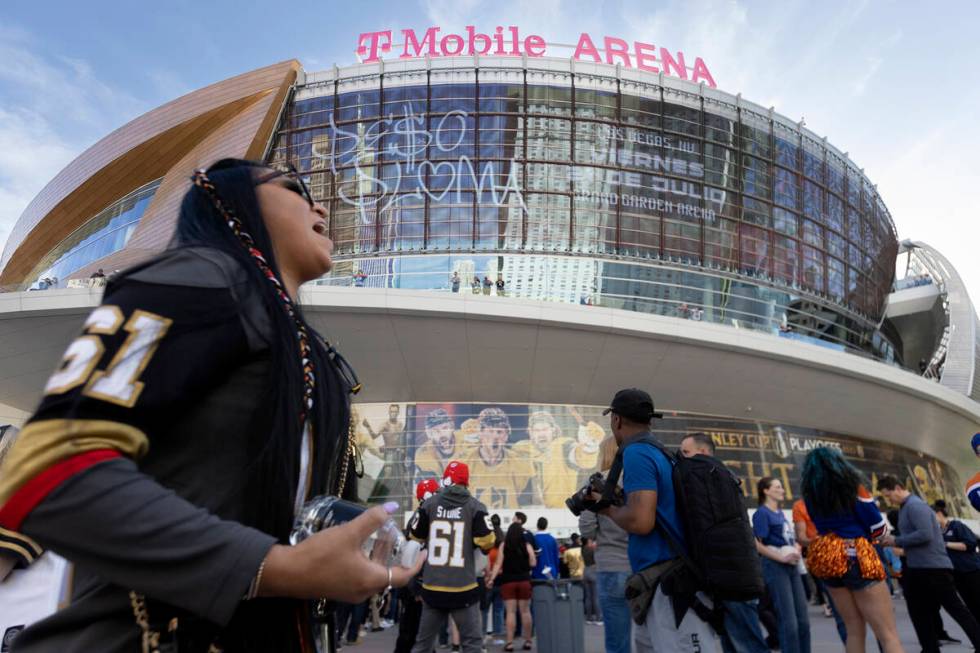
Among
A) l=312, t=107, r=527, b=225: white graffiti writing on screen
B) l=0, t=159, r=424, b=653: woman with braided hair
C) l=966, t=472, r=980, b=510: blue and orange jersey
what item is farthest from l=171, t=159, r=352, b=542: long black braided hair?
l=312, t=107, r=527, b=225: white graffiti writing on screen

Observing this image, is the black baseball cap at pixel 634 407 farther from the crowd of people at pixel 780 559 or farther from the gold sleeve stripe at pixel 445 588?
the gold sleeve stripe at pixel 445 588

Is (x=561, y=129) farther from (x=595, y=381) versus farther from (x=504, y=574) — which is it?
(x=504, y=574)

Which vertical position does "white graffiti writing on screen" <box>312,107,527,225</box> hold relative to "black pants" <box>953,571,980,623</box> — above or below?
above

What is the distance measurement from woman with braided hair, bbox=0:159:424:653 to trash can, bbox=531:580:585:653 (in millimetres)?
6500

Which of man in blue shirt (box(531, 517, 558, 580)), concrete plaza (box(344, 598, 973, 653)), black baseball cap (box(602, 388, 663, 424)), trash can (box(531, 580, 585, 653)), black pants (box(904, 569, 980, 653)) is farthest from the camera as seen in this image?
man in blue shirt (box(531, 517, 558, 580))

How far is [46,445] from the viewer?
0.96m

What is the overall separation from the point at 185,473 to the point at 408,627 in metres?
6.49

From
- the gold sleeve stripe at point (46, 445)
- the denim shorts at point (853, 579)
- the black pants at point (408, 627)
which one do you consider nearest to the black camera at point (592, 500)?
the denim shorts at point (853, 579)

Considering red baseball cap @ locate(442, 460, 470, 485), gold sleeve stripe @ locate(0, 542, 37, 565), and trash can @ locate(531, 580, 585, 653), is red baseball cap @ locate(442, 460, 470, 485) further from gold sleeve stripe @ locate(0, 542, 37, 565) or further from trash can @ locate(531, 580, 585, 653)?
gold sleeve stripe @ locate(0, 542, 37, 565)

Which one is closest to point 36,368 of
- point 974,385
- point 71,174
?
point 71,174

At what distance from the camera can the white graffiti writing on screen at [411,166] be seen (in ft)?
104

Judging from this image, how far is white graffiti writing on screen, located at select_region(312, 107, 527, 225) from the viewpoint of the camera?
31.6 m

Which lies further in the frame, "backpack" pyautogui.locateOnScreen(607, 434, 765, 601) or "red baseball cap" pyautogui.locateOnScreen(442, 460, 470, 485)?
"red baseball cap" pyautogui.locateOnScreen(442, 460, 470, 485)

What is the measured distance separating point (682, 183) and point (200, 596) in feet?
111
